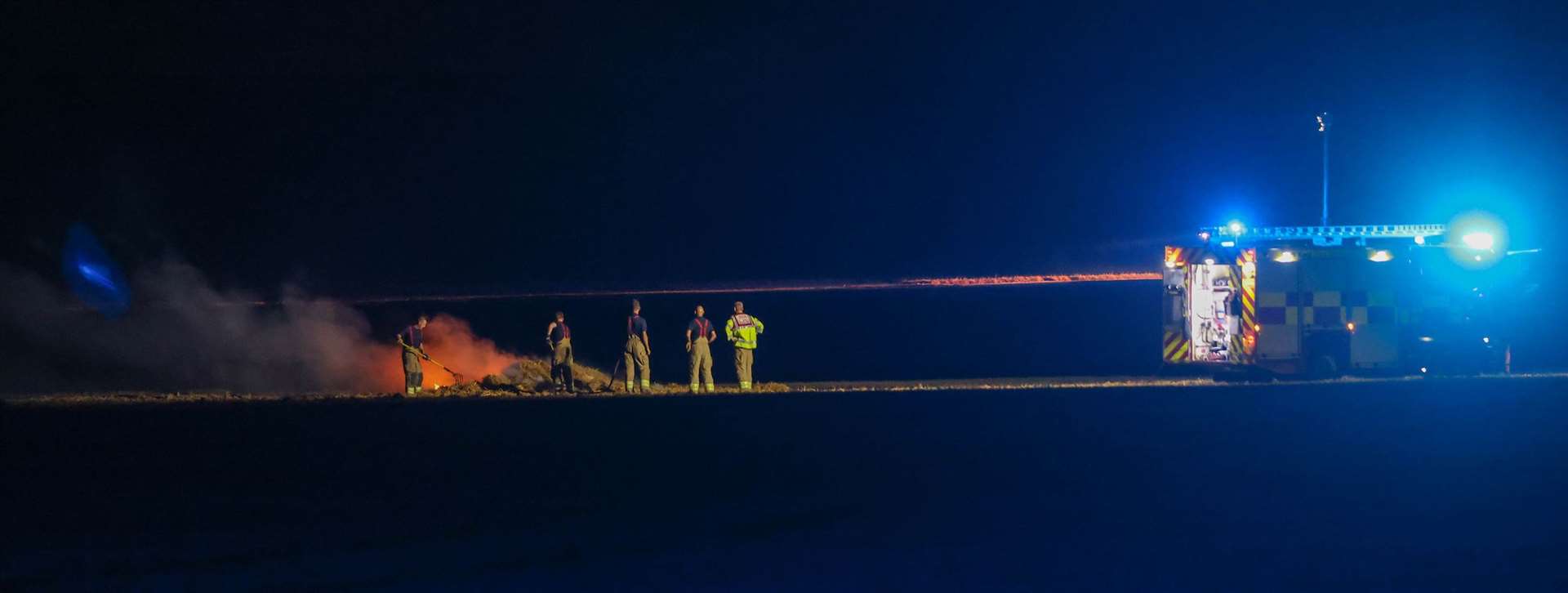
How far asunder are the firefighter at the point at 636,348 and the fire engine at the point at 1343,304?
8.13m

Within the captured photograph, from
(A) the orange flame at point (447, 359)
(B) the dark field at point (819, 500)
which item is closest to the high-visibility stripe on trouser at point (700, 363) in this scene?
(A) the orange flame at point (447, 359)

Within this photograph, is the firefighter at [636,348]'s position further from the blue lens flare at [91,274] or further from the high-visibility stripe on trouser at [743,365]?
the blue lens flare at [91,274]

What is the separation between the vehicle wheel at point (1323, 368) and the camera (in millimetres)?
19859

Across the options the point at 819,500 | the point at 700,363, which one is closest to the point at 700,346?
the point at 700,363

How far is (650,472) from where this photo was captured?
11.1 metres

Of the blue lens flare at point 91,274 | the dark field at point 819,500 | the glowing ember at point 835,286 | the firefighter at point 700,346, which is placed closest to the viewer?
the dark field at point 819,500

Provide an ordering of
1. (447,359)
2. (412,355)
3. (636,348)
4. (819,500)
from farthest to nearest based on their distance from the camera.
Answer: (447,359)
(412,355)
(636,348)
(819,500)

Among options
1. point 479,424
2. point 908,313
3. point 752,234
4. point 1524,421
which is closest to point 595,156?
point 752,234

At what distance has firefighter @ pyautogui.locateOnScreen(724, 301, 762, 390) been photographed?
2136cm

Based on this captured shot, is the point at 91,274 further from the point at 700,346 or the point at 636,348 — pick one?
the point at 700,346

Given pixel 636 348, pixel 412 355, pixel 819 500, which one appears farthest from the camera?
pixel 412 355

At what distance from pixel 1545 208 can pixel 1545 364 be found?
2359cm

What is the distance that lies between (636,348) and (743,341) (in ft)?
5.42

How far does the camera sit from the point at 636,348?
21.6 meters
